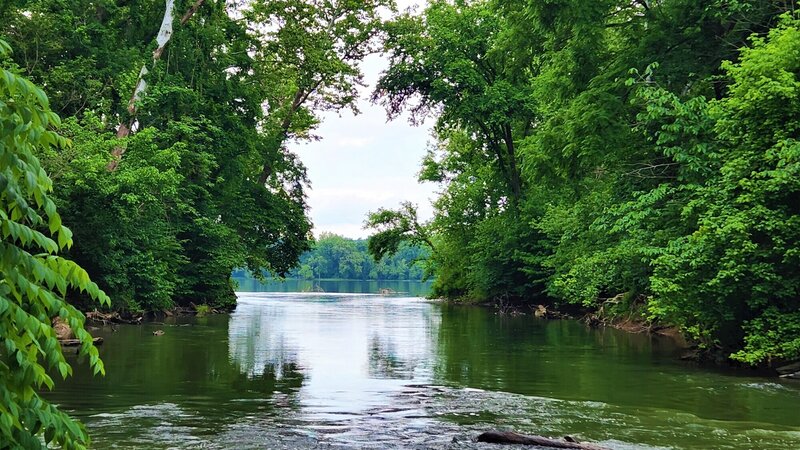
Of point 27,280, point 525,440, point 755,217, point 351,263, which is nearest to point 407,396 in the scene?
point 525,440

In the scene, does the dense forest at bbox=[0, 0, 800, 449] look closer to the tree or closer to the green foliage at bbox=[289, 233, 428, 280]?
the tree

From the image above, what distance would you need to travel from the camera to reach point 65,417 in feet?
12.3

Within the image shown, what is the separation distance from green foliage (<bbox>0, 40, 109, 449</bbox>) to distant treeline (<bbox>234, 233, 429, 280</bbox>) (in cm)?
16217

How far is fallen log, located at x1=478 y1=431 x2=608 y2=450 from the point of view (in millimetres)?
8719

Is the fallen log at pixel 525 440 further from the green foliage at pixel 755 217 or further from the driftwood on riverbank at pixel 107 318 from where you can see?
the driftwood on riverbank at pixel 107 318

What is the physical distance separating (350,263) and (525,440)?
166542 millimetres

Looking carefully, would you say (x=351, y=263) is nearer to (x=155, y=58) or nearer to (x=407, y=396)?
(x=155, y=58)

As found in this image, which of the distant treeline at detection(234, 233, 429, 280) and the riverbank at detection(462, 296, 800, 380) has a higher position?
the distant treeline at detection(234, 233, 429, 280)

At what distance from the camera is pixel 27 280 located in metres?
3.40

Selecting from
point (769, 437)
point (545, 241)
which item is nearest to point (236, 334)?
point (769, 437)

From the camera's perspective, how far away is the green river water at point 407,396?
32.1ft

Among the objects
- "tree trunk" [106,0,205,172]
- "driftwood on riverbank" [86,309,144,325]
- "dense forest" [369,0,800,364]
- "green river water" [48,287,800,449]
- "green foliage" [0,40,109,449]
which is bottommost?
"green river water" [48,287,800,449]

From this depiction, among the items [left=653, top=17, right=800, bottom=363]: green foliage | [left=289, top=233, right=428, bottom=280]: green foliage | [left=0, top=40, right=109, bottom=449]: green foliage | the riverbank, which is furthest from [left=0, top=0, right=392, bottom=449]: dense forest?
[left=289, top=233, right=428, bottom=280]: green foliage

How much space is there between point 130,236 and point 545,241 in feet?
81.0
